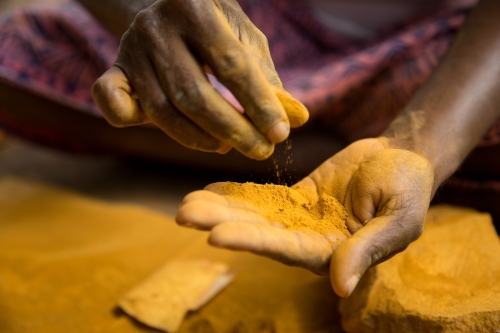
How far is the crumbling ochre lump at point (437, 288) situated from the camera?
1183 mm

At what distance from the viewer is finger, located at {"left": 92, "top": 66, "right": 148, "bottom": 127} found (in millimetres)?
988

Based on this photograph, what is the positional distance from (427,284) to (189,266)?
0.82 meters

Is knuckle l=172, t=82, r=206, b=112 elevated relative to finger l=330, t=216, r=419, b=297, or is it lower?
elevated

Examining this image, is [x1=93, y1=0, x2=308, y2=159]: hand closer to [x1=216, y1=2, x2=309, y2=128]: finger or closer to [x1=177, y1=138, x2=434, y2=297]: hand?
[x1=216, y1=2, x2=309, y2=128]: finger

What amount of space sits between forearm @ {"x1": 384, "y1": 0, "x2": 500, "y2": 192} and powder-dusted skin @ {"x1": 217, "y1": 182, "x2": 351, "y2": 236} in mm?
343

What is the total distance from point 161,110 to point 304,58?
155 cm

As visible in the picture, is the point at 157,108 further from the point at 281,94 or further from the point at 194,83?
the point at 281,94

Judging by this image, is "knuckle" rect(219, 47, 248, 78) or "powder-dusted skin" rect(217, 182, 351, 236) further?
"powder-dusted skin" rect(217, 182, 351, 236)

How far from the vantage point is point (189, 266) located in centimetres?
167

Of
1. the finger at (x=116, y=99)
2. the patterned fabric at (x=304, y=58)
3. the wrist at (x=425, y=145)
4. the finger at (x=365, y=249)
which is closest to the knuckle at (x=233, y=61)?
the finger at (x=116, y=99)

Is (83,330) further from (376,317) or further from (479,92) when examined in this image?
(479,92)

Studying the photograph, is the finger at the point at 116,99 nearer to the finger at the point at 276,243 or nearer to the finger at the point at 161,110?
the finger at the point at 161,110

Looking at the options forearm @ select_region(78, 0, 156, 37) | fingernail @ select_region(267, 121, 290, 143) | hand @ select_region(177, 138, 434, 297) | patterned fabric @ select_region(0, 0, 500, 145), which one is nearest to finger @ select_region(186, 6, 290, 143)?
fingernail @ select_region(267, 121, 290, 143)

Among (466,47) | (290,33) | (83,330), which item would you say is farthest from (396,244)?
(290,33)
